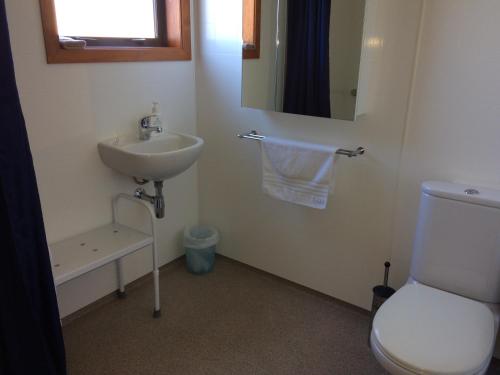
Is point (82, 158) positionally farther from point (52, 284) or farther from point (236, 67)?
point (236, 67)

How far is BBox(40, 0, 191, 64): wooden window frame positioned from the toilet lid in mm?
1614

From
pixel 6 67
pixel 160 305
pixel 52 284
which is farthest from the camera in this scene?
pixel 160 305

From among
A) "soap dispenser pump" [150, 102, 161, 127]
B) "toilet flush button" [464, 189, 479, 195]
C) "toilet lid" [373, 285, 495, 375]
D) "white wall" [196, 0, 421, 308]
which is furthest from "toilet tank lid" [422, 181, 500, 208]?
"soap dispenser pump" [150, 102, 161, 127]

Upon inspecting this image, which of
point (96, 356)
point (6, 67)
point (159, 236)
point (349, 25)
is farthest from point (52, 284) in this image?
point (349, 25)

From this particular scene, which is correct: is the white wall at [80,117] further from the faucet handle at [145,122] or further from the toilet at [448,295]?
the toilet at [448,295]

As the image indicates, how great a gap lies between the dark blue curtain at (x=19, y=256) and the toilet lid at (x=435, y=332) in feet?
3.92

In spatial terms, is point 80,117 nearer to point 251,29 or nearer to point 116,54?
point 116,54

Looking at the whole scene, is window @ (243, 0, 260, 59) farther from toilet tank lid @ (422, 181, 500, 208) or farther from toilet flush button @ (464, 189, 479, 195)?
toilet flush button @ (464, 189, 479, 195)

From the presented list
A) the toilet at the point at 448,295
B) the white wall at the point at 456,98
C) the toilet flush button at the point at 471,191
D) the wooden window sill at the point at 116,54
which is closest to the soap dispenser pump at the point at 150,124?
the wooden window sill at the point at 116,54

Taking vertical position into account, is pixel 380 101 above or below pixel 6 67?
below

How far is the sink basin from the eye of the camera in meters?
1.83

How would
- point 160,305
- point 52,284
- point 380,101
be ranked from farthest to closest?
1. point 160,305
2. point 380,101
3. point 52,284

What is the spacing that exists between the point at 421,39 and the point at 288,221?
1127mm

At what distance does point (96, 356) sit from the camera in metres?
1.86
